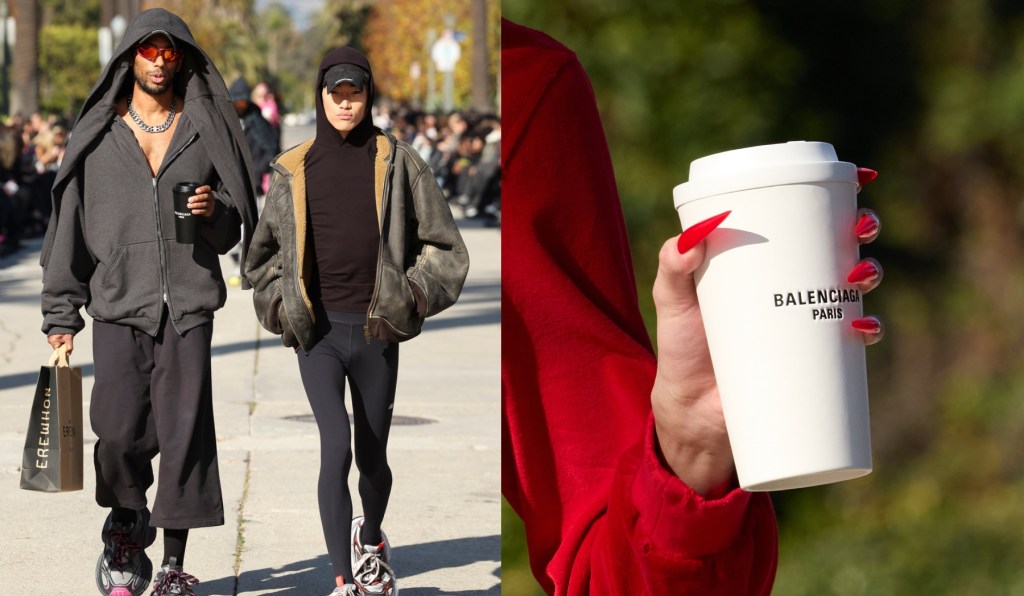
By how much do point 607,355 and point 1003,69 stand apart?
44 cm

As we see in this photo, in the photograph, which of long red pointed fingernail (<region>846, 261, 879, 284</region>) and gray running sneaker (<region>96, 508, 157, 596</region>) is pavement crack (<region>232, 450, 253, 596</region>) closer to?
gray running sneaker (<region>96, 508, 157, 596</region>)

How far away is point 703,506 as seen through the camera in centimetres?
105

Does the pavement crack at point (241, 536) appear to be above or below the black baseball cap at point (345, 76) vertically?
below

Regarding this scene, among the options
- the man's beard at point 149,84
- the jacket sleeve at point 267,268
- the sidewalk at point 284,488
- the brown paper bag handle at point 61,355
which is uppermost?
the man's beard at point 149,84

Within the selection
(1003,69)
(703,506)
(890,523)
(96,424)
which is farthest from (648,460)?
(96,424)

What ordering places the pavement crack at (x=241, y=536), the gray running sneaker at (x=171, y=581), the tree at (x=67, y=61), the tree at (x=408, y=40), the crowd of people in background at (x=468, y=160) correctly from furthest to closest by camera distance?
the tree at (x=67, y=61)
the tree at (x=408, y=40)
the crowd of people in background at (x=468, y=160)
the pavement crack at (x=241, y=536)
the gray running sneaker at (x=171, y=581)

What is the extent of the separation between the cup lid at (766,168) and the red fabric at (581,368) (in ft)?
0.82

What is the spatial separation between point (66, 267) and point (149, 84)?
57 centimetres

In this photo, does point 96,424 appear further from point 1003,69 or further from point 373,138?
point 1003,69

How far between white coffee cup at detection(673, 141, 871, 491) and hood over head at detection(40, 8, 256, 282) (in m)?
3.80

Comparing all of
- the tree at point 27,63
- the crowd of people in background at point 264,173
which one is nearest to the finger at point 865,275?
the crowd of people in background at point 264,173

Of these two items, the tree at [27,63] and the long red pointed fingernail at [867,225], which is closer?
the long red pointed fingernail at [867,225]

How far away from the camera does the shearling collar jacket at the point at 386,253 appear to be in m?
4.54

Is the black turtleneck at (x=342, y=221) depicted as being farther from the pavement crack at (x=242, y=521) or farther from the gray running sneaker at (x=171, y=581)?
the pavement crack at (x=242, y=521)
